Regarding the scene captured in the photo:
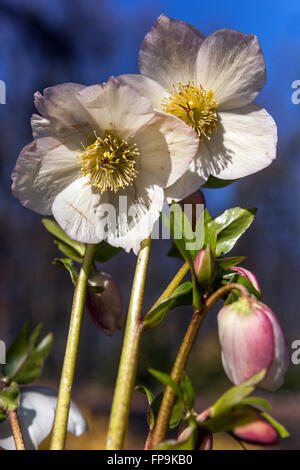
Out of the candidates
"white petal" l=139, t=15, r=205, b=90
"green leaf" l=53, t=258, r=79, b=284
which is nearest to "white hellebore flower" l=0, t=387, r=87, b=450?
"green leaf" l=53, t=258, r=79, b=284

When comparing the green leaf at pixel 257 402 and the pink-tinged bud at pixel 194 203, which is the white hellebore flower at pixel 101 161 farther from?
the green leaf at pixel 257 402

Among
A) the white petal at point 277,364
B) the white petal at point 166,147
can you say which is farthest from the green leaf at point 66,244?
the white petal at point 277,364

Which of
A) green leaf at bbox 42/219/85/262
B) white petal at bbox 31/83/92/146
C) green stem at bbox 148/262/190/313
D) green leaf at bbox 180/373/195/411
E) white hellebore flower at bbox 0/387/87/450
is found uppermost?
white petal at bbox 31/83/92/146

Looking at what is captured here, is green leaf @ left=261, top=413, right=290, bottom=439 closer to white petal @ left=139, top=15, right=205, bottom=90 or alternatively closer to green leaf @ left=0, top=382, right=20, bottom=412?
green leaf @ left=0, top=382, right=20, bottom=412

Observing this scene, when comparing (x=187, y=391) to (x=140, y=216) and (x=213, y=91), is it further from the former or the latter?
(x=213, y=91)

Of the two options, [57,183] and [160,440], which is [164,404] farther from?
[57,183]
